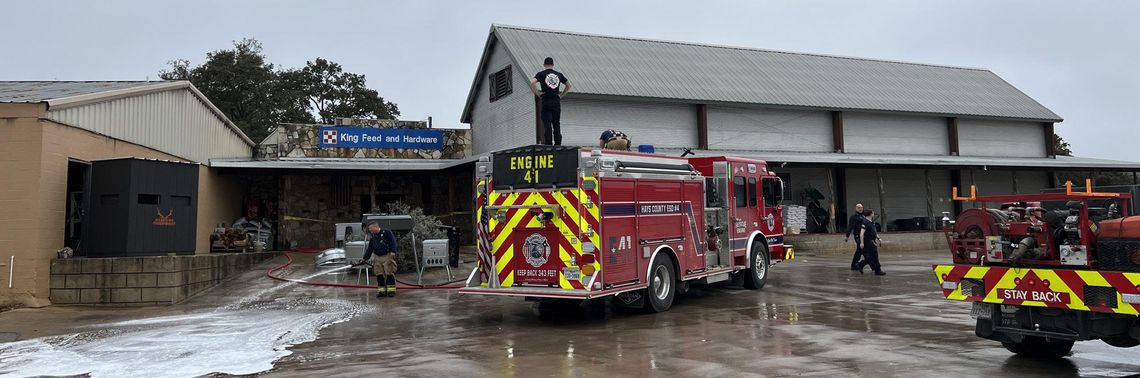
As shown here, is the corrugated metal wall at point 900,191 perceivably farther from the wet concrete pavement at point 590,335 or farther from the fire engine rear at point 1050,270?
the fire engine rear at point 1050,270

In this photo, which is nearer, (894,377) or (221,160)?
(894,377)

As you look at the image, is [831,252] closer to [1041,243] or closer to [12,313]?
[1041,243]

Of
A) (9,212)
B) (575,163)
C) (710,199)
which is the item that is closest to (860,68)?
(710,199)

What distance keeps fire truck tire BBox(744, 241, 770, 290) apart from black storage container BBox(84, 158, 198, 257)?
10.7 metres

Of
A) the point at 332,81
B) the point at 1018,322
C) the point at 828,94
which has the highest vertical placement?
the point at 332,81

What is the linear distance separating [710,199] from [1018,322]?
642 centimetres

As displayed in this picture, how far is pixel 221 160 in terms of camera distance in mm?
21000

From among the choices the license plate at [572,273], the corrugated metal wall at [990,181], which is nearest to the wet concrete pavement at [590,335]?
the license plate at [572,273]

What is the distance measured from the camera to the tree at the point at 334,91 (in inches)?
1727

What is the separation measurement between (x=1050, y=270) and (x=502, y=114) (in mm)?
19513

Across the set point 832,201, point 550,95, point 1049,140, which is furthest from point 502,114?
point 1049,140

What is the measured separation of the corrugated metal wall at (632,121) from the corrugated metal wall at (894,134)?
305 inches

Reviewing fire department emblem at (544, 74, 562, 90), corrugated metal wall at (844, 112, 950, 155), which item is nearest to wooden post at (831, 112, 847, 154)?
corrugated metal wall at (844, 112, 950, 155)

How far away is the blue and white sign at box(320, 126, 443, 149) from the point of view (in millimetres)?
23233
